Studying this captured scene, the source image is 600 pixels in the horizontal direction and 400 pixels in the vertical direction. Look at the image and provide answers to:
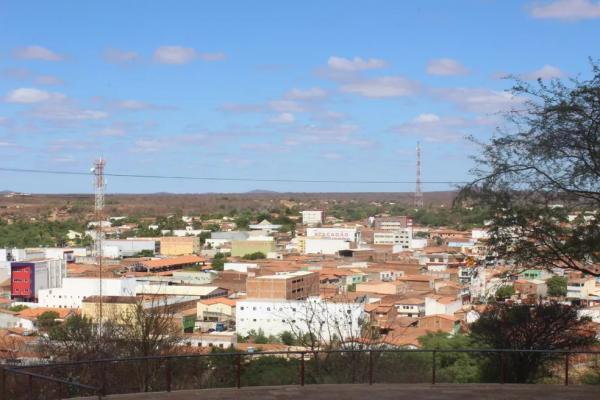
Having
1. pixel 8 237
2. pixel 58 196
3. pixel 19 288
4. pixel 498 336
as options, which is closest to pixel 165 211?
pixel 58 196

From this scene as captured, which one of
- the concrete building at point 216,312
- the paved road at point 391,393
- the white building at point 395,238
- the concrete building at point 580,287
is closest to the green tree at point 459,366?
the paved road at point 391,393

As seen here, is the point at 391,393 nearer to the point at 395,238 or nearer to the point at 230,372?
the point at 230,372

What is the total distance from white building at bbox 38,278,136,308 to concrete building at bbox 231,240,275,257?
1080 inches

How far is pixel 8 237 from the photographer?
81.7m

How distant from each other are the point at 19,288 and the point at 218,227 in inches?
2190

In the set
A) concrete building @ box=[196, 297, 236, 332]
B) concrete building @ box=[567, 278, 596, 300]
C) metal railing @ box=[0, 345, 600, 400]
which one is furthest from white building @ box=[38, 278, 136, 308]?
metal railing @ box=[0, 345, 600, 400]

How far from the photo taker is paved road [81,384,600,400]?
7.51 m

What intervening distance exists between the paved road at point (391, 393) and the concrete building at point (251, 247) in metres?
61.7

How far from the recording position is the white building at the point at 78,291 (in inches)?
1642

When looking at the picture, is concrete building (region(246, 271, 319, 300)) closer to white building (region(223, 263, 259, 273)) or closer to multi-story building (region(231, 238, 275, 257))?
white building (region(223, 263, 259, 273))

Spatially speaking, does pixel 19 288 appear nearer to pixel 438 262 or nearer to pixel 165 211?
pixel 438 262

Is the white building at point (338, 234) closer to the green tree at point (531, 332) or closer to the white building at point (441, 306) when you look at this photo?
the white building at point (441, 306)

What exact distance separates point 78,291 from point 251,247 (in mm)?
29010

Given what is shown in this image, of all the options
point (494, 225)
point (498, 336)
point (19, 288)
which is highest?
point (494, 225)
